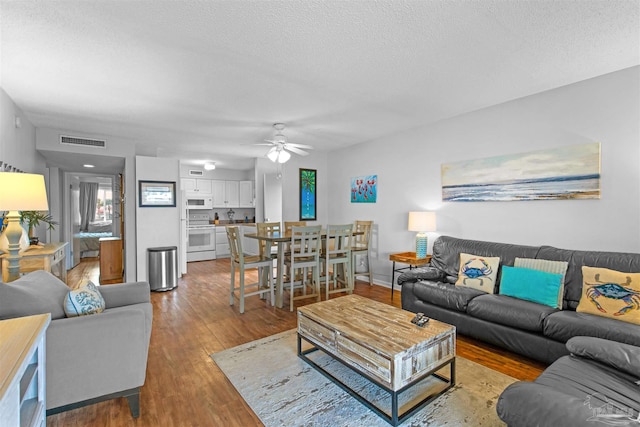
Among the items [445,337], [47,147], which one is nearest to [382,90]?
[445,337]

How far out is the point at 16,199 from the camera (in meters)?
2.23

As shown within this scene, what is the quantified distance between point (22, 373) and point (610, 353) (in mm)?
2697

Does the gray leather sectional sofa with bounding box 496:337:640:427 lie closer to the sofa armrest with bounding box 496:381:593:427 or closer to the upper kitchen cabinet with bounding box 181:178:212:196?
the sofa armrest with bounding box 496:381:593:427

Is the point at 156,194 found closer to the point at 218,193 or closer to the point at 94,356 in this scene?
the point at 218,193

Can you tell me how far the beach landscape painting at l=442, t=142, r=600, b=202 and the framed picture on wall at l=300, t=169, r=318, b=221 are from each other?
9.26 feet

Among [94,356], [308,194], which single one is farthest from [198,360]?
[308,194]

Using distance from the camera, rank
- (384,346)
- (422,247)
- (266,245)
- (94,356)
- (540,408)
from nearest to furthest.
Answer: (540,408) → (94,356) → (384,346) → (422,247) → (266,245)

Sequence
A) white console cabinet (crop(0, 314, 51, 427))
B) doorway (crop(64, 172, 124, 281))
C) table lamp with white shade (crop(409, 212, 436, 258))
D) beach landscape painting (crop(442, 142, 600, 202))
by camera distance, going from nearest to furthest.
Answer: white console cabinet (crop(0, 314, 51, 427))
beach landscape painting (crop(442, 142, 600, 202))
table lamp with white shade (crop(409, 212, 436, 258))
doorway (crop(64, 172, 124, 281))

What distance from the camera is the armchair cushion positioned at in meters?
1.66

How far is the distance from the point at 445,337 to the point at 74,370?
226cm

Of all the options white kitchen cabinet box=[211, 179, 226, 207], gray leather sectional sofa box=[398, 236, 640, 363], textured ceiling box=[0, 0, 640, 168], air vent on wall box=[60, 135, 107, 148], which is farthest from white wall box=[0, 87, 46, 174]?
gray leather sectional sofa box=[398, 236, 640, 363]

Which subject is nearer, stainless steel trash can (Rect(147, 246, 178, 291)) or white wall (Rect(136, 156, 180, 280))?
stainless steel trash can (Rect(147, 246, 178, 291))

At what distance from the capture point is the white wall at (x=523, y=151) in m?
2.75

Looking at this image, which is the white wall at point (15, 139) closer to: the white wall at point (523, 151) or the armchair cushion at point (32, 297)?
the armchair cushion at point (32, 297)
